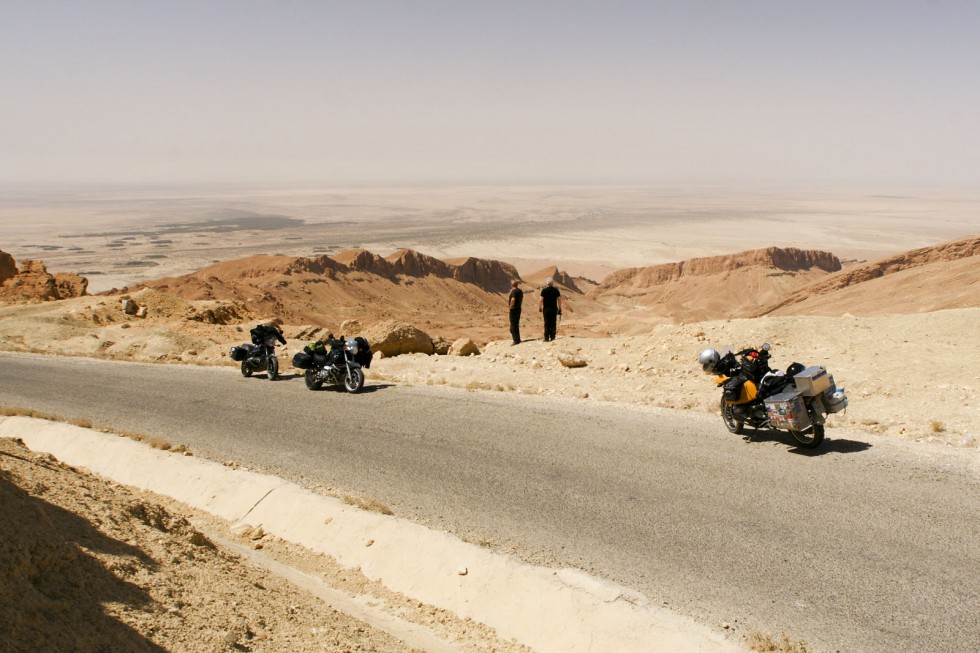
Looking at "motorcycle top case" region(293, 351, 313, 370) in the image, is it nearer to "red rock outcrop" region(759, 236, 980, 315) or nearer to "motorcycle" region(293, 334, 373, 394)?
"motorcycle" region(293, 334, 373, 394)

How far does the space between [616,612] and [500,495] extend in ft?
9.98

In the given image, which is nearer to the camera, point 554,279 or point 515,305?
point 515,305

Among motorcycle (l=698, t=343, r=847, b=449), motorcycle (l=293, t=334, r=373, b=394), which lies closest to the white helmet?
motorcycle (l=698, t=343, r=847, b=449)

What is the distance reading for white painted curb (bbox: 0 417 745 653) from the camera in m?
5.89

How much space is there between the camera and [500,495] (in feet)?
29.2

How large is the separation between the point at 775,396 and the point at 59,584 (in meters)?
8.65

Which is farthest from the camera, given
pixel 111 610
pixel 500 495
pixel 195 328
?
pixel 195 328

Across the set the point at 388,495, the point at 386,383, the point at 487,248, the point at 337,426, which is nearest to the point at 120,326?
the point at 386,383

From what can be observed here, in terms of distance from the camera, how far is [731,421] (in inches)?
425

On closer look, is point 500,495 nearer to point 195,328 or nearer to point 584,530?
point 584,530

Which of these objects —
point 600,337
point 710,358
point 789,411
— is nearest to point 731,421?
point 710,358

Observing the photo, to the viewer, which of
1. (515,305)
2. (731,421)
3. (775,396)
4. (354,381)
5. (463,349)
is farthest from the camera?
(463,349)

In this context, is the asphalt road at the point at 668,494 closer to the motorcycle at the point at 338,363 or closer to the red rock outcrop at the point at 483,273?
the motorcycle at the point at 338,363

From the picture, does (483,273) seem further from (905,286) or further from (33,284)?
(33,284)
